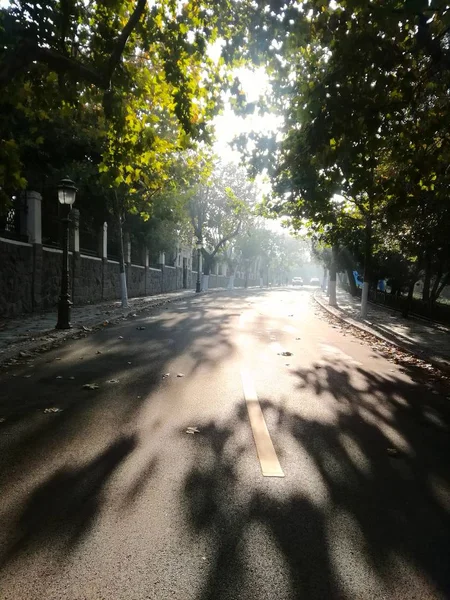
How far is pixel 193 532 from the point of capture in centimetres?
271

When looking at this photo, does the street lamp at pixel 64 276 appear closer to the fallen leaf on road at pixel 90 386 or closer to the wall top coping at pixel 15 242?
the wall top coping at pixel 15 242

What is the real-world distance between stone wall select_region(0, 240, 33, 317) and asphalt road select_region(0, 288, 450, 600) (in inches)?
317

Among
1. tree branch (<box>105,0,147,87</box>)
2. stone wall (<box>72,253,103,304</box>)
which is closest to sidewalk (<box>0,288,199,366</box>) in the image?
stone wall (<box>72,253,103,304</box>)

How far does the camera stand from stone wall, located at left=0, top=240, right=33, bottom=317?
1380cm

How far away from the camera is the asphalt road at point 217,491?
233 cm

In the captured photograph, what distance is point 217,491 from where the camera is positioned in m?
3.23

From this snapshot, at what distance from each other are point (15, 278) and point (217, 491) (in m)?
13.5

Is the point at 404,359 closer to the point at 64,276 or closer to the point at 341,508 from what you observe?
the point at 341,508

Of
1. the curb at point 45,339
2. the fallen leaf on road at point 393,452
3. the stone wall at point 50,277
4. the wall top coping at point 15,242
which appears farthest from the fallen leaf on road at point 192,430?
the stone wall at point 50,277

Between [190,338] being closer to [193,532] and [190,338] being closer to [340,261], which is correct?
[193,532]

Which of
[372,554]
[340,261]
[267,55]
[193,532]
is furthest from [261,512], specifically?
[340,261]

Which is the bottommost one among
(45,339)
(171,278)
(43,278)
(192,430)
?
(45,339)

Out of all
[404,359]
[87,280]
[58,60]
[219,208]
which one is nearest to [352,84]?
[58,60]

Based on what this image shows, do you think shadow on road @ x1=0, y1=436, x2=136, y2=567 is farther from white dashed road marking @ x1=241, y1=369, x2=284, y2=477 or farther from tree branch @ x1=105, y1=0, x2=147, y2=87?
tree branch @ x1=105, y1=0, x2=147, y2=87
